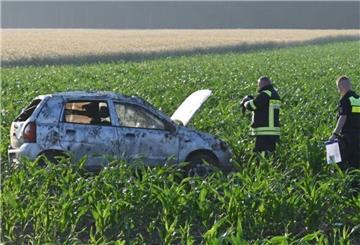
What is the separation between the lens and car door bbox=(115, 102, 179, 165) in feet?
36.0

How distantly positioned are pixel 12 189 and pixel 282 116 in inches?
269

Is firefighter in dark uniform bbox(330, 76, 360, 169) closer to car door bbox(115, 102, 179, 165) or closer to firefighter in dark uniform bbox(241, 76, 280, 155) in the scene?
firefighter in dark uniform bbox(241, 76, 280, 155)

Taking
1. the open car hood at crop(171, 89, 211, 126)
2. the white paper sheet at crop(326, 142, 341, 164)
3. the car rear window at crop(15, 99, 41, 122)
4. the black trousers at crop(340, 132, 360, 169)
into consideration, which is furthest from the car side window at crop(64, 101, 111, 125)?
the black trousers at crop(340, 132, 360, 169)

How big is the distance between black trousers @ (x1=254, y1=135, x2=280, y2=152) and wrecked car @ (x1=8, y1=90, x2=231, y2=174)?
0.46 m

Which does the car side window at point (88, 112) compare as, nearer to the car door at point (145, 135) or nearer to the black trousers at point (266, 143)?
the car door at point (145, 135)

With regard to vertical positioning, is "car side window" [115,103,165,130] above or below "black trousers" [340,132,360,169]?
above

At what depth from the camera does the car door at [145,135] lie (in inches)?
432

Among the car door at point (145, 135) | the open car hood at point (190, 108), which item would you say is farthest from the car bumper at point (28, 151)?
the open car hood at point (190, 108)

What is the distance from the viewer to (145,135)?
435 inches

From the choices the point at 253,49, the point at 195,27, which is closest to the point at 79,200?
the point at 253,49

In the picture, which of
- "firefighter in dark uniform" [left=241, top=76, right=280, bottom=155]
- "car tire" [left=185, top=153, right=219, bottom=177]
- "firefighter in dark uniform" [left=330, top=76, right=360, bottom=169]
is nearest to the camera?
"firefighter in dark uniform" [left=330, top=76, right=360, bottom=169]

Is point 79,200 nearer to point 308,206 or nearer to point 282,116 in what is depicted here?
point 308,206

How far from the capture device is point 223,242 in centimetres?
657

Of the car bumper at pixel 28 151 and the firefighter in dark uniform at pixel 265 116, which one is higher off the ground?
the firefighter in dark uniform at pixel 265 116
